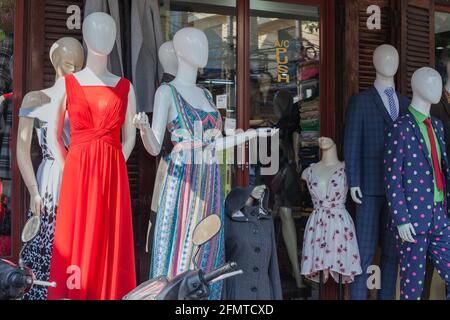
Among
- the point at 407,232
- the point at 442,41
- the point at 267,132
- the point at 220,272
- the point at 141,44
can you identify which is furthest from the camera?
the point at 442,41

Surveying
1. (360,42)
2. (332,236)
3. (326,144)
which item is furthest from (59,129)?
(360,42)

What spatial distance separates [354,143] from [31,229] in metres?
2.05

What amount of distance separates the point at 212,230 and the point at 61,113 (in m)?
1.05

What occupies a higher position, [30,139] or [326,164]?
[30,139]

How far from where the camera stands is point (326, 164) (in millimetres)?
4102

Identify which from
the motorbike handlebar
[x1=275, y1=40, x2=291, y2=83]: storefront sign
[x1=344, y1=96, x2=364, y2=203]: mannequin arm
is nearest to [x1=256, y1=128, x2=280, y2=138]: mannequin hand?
[x1=275, y1=40, x2=291, y2=83]: storefront sign

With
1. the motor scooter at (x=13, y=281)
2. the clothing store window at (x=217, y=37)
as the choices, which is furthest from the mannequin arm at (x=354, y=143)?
the motor scooter at (x=13, y=281)

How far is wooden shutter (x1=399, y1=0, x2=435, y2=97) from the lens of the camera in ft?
14.7

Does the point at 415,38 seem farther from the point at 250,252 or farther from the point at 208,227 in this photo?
the point at 208,227

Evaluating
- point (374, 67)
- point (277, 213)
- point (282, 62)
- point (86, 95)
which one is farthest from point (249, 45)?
point (86, 95)

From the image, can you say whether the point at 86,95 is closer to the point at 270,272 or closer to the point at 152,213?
the point at 152,213

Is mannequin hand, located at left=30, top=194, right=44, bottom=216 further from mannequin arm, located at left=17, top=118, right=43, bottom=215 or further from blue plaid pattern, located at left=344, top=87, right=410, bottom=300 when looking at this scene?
blue plaid pattern, located at left=344, top=87, right=410, bottom=300

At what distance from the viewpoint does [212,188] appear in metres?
3.34

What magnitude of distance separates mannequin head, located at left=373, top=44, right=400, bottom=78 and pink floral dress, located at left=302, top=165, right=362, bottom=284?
28.0 inches
